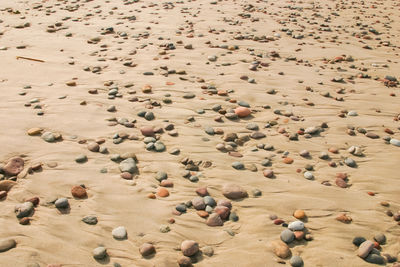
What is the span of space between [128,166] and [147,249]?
3.43 ft

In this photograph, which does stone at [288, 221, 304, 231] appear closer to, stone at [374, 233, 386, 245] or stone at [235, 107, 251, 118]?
stone at [374, 233, 386, 245]

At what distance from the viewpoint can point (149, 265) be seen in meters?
2.28

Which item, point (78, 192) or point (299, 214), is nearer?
point (299, 214)

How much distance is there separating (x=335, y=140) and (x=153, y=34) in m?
4.91

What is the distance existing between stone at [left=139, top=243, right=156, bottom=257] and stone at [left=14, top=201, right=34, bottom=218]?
92 centimetres

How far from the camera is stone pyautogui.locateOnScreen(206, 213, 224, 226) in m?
2.64

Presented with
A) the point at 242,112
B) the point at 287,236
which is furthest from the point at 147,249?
the point at 242,112

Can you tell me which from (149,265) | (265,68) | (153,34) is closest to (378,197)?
(149,265)

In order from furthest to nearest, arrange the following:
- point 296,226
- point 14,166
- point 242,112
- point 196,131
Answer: point 242,112, point 196,131, point 14,166, point 296,226

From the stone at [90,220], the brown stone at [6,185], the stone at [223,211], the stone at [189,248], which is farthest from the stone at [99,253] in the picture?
the brown stone at [6,185]

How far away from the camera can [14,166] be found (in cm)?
313

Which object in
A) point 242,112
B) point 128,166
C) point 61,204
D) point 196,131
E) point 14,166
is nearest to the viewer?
point 61,204

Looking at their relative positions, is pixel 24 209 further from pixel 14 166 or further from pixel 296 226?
pixel 296 226

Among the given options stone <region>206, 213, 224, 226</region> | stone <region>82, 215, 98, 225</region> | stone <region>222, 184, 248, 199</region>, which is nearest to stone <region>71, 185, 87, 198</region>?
stone <region>82, 215, 98, 225</region>
